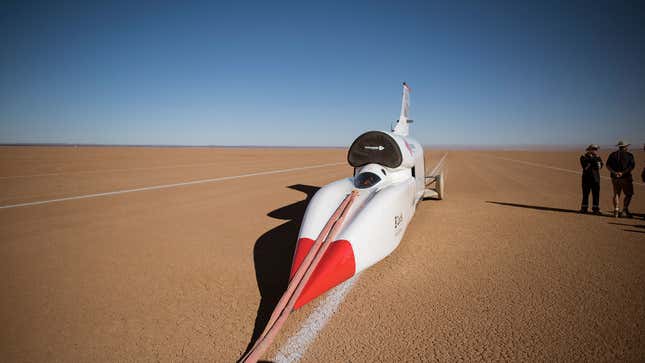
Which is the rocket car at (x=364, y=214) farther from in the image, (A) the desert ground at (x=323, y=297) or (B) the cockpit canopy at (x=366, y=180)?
(A) the desert ground at (x=323, y=297)

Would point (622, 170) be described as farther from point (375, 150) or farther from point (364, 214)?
point (364, 214)

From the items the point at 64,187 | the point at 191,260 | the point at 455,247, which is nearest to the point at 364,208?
the point at 455,247

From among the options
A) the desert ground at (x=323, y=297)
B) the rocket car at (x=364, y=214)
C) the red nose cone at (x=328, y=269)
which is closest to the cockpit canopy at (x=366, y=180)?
the rocket car at (x=364, y=214)

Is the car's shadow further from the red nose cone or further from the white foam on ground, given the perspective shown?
the red nose cone

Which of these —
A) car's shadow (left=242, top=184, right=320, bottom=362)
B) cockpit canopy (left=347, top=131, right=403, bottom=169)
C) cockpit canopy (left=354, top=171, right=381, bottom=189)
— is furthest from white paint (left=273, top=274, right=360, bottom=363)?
cockpit canopy (left=347, top=131, right=403, bottom=169)

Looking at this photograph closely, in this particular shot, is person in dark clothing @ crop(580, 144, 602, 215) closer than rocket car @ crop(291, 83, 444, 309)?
No

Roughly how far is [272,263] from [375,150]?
324 cm

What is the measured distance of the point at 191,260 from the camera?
15.4 ft

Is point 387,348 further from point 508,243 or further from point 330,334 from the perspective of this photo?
point 508,243

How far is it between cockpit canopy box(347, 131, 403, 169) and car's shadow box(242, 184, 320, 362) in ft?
7.21

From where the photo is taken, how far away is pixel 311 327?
2.89 m

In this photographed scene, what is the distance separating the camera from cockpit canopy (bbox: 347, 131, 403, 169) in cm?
591

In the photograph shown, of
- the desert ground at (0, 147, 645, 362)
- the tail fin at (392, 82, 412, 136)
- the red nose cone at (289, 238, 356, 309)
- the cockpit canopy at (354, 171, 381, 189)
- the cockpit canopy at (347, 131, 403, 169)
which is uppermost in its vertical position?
the tail fin at (392, 82, 412, 136)

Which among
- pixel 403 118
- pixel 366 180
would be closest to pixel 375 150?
pixel 366 180
